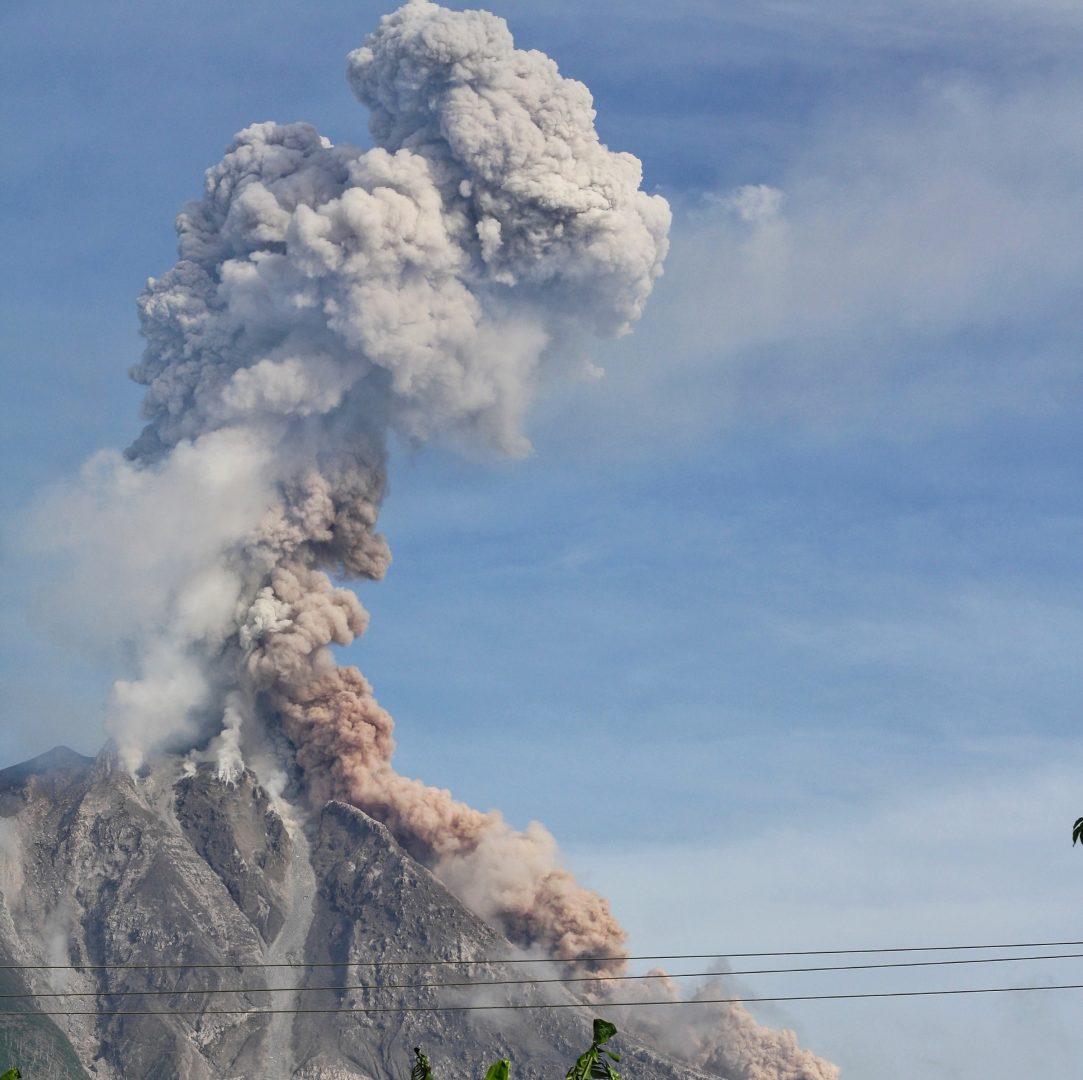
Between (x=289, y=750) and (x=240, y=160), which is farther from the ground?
(x=240, y=160)

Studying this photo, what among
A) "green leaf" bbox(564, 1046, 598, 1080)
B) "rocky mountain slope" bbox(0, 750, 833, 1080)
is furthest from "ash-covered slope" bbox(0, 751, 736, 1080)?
"green leaf" bbox(564, 1046, 598, 1080)

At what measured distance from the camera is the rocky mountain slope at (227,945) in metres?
162

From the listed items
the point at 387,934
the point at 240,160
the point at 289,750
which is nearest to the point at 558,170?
the point at 240,160

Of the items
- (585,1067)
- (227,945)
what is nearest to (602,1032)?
(585,1067)

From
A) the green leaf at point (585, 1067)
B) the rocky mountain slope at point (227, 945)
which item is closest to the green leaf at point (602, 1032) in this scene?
the green leaf at point (585, 1067)

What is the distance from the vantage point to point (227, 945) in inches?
6786

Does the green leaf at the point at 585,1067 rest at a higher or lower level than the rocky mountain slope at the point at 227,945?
lower

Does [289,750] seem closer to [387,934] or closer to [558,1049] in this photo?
[387,934]

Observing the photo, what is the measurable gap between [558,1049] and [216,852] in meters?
37.1

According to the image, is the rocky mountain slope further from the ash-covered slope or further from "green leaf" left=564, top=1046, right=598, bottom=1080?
"green leaf" left=564, top=1046, right=598, bottom=1080

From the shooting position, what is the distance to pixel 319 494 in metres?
163

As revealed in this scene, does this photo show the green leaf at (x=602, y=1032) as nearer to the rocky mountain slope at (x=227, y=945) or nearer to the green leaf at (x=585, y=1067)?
the green leaf at (x=585, y=1067)

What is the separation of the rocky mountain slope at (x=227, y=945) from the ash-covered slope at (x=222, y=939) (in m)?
0.18

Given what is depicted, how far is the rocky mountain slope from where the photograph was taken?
162 m
